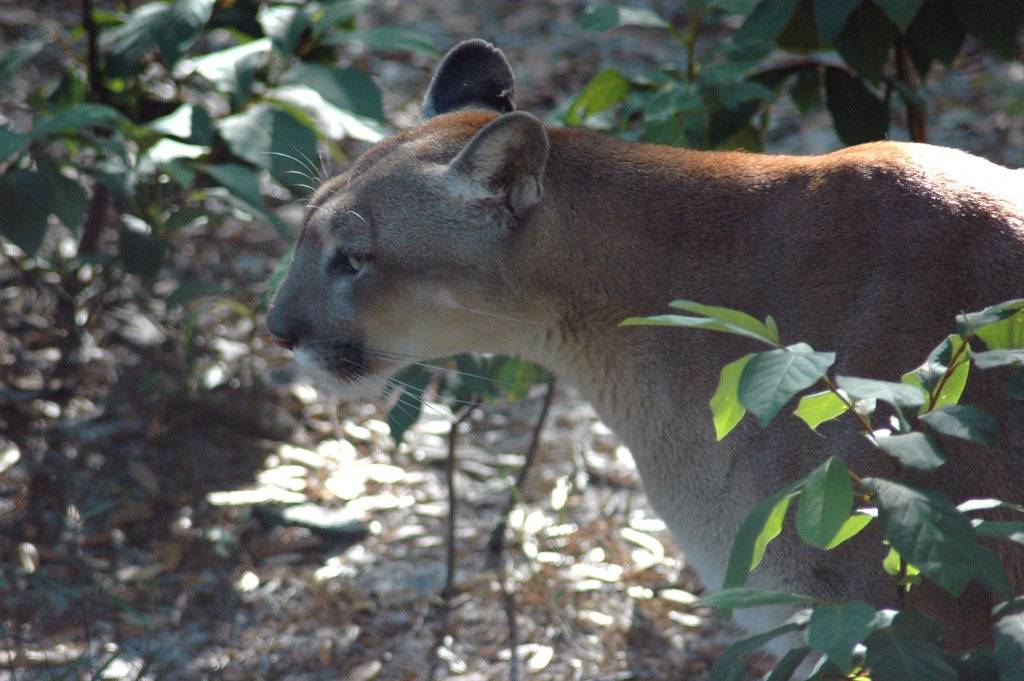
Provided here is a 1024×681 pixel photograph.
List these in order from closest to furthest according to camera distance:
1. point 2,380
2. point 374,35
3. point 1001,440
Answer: point 1001,440
point 374,35
point 2,380

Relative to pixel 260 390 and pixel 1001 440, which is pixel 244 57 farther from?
pixel 1001 440

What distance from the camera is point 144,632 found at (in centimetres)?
457

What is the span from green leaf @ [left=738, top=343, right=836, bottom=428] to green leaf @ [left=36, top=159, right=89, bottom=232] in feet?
11.4

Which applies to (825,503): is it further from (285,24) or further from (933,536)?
(285,24)

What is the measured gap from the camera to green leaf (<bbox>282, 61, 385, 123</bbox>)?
4.77 metres

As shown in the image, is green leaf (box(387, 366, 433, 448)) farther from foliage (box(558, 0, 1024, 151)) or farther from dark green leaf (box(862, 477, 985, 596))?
dark green leaf (box(862, 477, 985, 596))

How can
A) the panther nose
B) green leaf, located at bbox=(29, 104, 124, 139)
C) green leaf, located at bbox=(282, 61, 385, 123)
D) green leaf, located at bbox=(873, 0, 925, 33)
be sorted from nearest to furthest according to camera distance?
the panther nose → green leaf, located at bbox=(873, 0, 925, 33) → green leaf, located at bbox=(29, 104, 124, 139) → green leaf, located at bbox=(282, 61, 385, 123)

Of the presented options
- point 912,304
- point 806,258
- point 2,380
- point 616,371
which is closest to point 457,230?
point 616,371

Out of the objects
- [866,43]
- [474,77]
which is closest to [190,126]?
[474,77]

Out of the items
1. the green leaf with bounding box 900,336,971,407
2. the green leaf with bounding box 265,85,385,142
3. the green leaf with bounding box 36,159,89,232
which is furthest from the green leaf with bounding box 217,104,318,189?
the green leaf with bounding box 900,336,971,407

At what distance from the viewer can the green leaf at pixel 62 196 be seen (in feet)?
15.5

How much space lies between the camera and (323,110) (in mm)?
5008

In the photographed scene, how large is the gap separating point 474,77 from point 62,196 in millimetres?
1856

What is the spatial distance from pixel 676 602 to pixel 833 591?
6.05 feet
